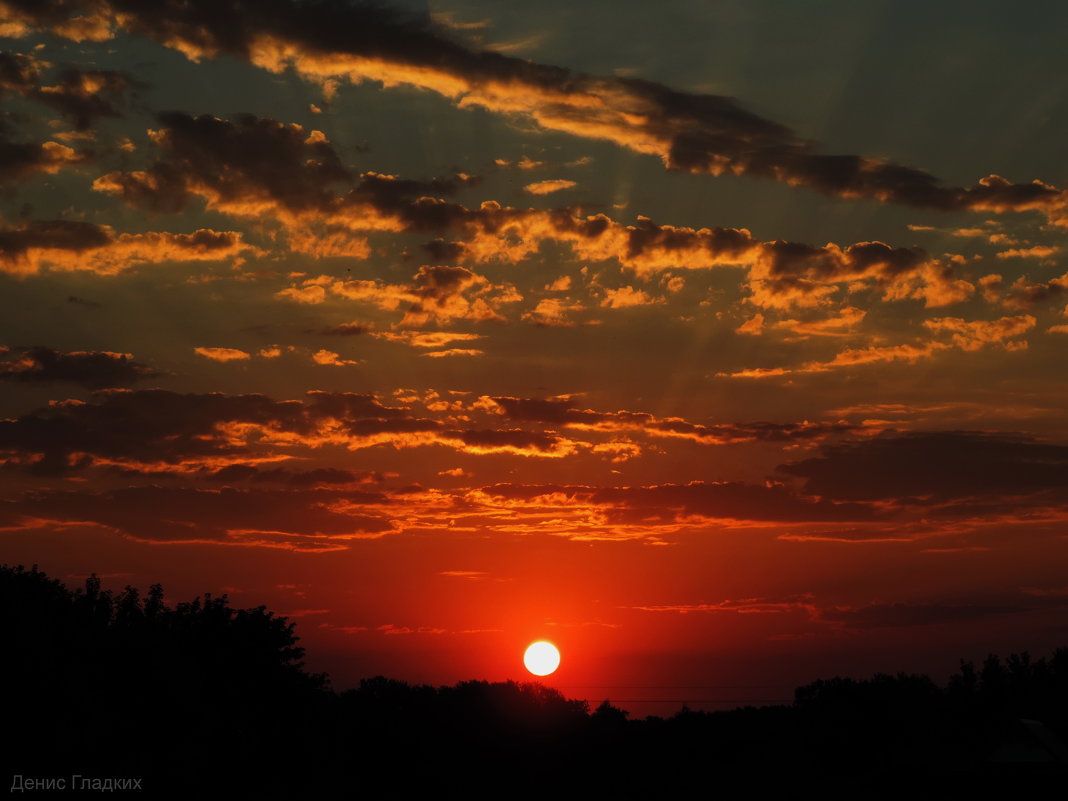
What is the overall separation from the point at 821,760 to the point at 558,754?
25.2m

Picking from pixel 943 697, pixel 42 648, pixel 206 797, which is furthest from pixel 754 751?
→ pixel 42 648

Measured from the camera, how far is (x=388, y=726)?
308 ft

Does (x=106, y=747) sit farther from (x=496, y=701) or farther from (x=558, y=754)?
(x=496, y=701)

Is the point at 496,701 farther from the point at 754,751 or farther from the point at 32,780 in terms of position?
the point at 32,780

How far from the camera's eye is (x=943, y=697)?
111m

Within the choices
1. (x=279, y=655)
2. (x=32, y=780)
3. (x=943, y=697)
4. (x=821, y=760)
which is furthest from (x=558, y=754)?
(x=32, y=780)

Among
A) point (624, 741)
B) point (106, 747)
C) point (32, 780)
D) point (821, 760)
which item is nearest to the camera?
point (32, 780)

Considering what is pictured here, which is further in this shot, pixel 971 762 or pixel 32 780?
pixel 971 762

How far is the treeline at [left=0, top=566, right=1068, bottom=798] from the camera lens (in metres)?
53.7

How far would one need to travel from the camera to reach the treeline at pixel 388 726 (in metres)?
53.7

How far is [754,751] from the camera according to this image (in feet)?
323

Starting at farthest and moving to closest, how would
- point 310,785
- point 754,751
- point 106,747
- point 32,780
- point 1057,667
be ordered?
1. point 1057,667
2. point 754,751
3. point 310,785
4. point 106,747
5. point 32,780

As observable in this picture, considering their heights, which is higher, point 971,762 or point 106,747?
point 106,747

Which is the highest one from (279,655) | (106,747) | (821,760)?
(279,655)
